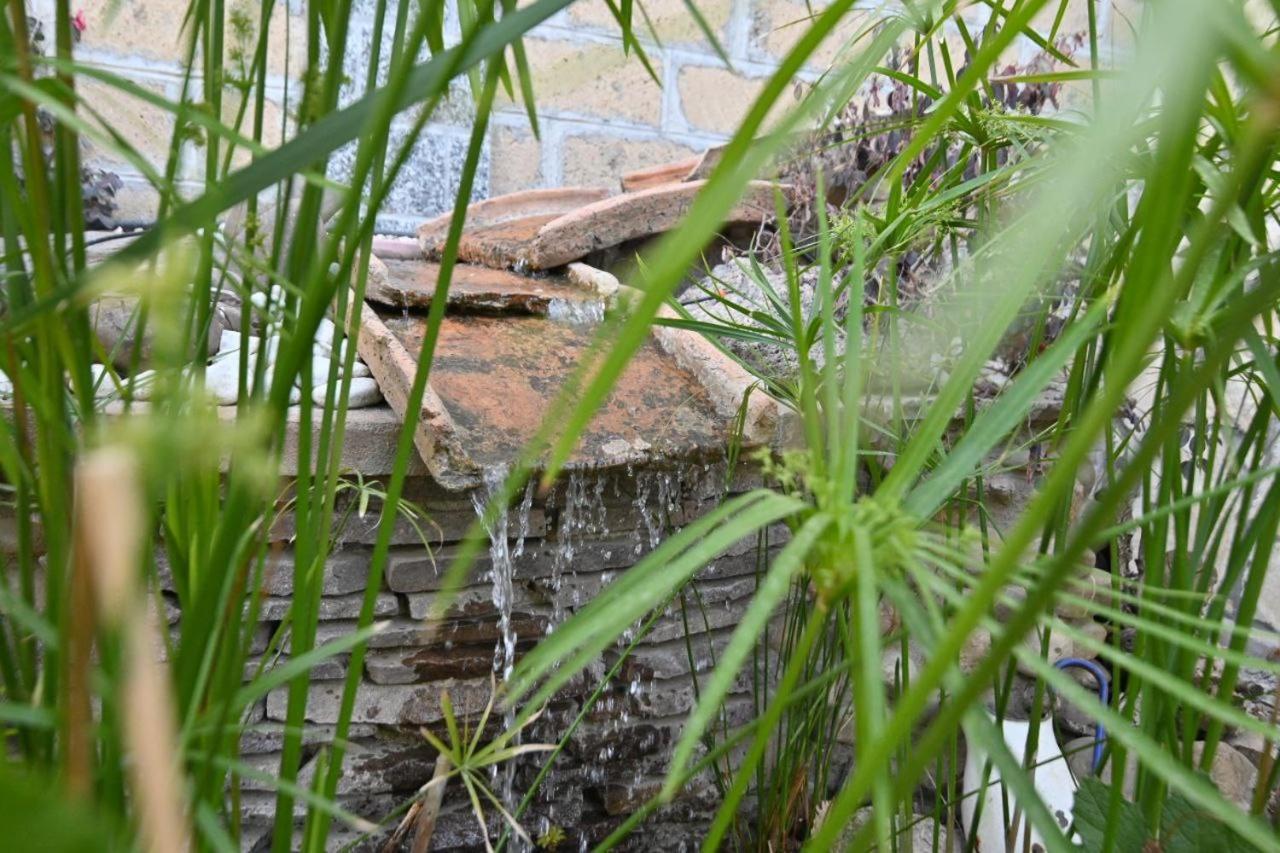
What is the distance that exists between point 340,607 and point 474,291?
27.6 inches

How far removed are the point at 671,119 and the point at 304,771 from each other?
2.74 m

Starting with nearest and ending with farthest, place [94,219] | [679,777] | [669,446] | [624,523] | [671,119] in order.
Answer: [679,777] → [669,446] → [624,523] → [94,219] → [671,119]

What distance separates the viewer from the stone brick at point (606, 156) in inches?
146

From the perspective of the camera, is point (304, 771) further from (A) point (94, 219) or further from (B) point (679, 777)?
(A) point (94, 219)

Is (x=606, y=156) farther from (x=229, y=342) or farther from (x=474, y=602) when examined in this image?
(x=474, y=602)

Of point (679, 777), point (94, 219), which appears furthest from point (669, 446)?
point (94, 219)

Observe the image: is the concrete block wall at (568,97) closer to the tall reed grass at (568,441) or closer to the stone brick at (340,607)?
the stone brick at (340,607)

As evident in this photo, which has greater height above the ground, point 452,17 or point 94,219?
point 452,17

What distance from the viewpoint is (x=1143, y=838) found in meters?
0.69

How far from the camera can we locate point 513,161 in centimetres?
364

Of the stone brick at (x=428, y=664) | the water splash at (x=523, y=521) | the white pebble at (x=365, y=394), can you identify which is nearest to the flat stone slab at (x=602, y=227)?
the white pebble at (x=365, y=394)

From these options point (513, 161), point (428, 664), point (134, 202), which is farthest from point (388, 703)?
point (513, 161)

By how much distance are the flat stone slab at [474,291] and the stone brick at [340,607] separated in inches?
23.3

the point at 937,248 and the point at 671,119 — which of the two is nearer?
the point at 937,248
